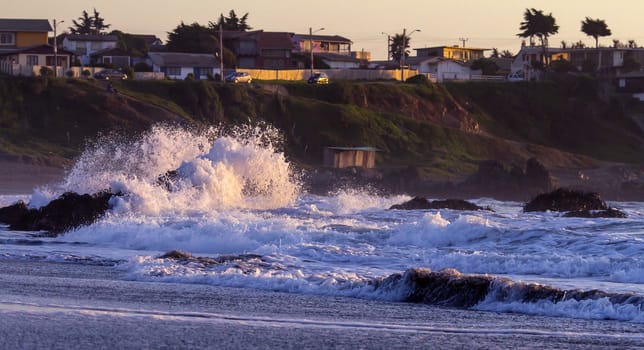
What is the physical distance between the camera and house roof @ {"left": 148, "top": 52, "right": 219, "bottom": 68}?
8306 centimetres

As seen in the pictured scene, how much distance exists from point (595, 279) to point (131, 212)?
46.5 ft

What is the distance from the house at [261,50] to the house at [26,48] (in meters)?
16.1

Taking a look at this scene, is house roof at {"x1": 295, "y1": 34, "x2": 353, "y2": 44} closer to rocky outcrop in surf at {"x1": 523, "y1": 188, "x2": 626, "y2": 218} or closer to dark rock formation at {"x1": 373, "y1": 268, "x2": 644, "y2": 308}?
rocky outcrop in surf at {"x1": 523, "y1": 188, "x2": 626, "y2": 218}

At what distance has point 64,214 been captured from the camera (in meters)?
27.4

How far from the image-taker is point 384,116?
71375mm

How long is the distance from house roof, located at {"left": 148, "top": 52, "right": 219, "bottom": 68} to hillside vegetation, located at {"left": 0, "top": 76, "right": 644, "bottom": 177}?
11.3m

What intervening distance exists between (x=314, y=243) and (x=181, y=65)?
61.9 m

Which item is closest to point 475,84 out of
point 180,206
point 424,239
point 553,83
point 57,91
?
point 553,83

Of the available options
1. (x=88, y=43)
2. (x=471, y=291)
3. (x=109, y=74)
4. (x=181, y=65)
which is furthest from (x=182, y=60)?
(x=471, y=291)

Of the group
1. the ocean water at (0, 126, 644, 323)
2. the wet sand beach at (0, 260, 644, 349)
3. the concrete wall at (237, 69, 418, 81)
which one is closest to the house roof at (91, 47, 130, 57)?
the concrete wall at (237, 69, 418, 81)

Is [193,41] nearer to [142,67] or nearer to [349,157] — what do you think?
[142,67]

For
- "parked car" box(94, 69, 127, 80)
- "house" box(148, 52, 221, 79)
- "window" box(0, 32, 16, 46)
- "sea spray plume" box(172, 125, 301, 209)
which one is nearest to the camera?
"sea spray plume" box(172, 125, 301, 209)

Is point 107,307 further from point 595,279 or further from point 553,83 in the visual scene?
point 553,83

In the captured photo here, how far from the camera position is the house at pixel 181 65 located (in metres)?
82.9
